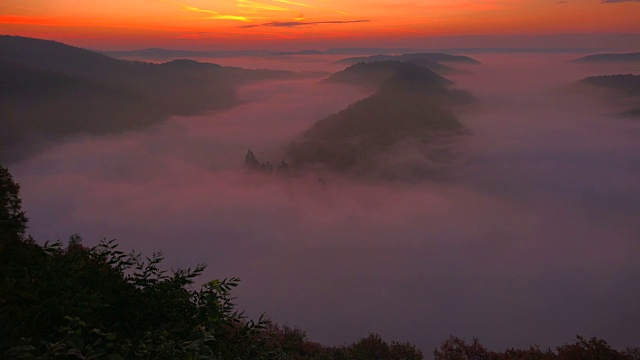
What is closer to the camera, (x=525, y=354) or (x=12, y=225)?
(x=12, y=225)

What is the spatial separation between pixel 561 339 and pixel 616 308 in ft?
171

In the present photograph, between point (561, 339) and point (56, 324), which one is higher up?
point (56, 324)

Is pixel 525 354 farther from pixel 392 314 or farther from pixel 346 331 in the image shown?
pixel 392 314

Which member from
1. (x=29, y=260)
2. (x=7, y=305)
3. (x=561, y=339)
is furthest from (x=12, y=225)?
(x=561, y=339)

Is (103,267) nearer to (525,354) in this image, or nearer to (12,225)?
(12,225)

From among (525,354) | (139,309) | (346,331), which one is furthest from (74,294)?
(346,331)

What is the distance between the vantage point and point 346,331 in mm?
150625

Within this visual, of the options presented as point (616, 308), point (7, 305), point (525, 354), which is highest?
point (7, 305)

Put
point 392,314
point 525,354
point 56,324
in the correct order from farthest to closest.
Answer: point 392,314 < point 525,354 < point 56,324

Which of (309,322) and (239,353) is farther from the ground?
(239,353)

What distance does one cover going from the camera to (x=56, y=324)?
7.35m

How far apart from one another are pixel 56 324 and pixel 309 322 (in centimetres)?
16187

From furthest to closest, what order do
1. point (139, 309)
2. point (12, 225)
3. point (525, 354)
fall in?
point (525, 354) < point (12, 225) < point (139, 309)

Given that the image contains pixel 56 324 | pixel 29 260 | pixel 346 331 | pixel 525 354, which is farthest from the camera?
pixel 346 331
